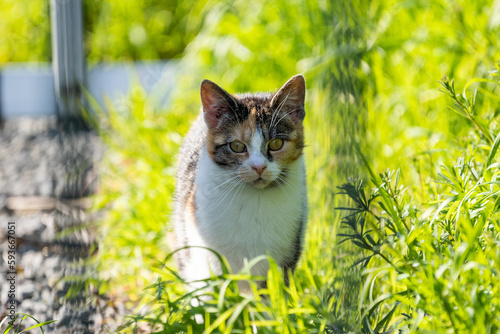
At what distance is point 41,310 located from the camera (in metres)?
2.04

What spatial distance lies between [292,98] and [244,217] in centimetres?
45

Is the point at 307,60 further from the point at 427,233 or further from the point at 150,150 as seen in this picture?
the point at 427,233

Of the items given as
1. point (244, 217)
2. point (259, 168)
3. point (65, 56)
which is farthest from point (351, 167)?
point (65, 56)

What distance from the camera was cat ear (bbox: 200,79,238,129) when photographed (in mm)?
1789

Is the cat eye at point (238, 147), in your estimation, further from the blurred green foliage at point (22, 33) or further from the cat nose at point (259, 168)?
the blurred green foliage at point (22, 33)

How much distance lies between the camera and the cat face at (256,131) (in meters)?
1.74

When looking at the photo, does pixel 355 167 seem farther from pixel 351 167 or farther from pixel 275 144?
pixel 275 144

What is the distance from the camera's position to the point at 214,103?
1835mm

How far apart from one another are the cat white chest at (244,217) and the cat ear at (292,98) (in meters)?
0.19

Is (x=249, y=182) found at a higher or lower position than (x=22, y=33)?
lower

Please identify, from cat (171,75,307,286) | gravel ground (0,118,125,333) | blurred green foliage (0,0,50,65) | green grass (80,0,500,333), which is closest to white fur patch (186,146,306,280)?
cat (171,75,307,286)

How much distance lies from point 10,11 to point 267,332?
504 centimetres

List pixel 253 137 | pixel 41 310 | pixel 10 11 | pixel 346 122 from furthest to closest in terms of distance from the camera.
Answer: pixel 10 11, pixel 41 310, pixel 253 137, pixel 346 122

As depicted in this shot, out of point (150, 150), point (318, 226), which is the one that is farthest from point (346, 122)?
point (150, 150)
